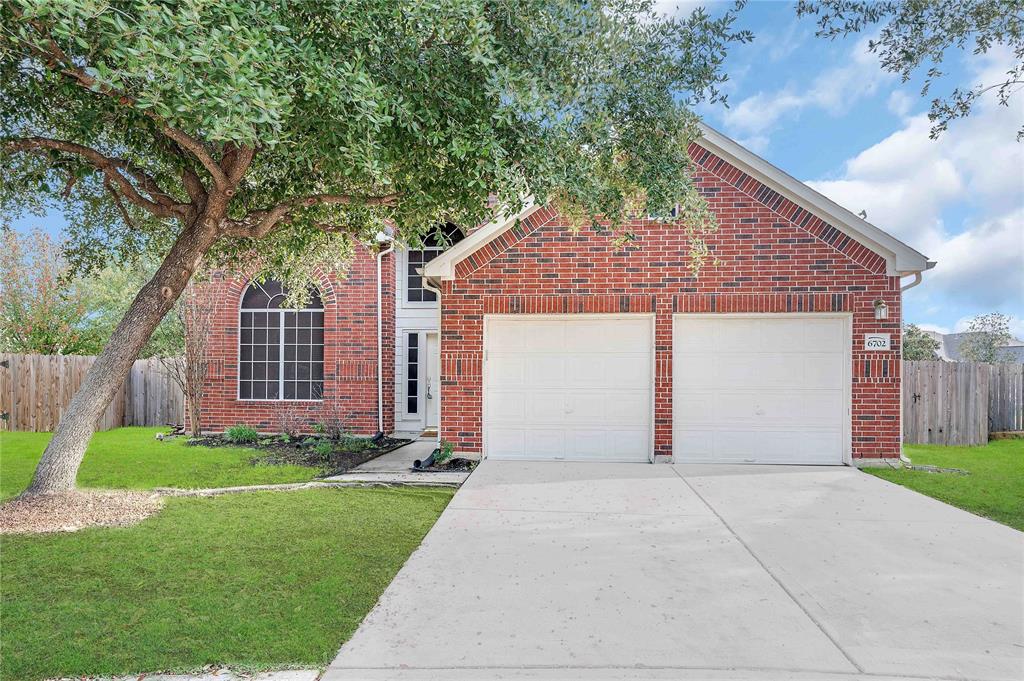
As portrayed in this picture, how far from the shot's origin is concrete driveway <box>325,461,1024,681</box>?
3.09 metres

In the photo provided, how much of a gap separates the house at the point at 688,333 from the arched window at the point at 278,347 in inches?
168

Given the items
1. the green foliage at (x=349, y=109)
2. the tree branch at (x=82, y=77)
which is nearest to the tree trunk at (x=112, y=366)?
the green foliage at (x=349, y=109)

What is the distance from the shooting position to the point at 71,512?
5.86 m

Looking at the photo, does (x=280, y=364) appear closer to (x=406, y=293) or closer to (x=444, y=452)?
(x=406, y=293)

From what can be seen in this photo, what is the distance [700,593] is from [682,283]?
5.84 m

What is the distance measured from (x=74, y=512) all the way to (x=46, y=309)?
1555 cm

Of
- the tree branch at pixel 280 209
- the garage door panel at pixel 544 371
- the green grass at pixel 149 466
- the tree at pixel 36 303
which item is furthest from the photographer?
the tree at pixel 36 303

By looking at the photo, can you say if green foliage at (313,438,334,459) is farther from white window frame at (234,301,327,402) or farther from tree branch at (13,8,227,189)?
tree branch at (13,8,227,189)

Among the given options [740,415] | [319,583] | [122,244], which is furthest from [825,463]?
[122,244]

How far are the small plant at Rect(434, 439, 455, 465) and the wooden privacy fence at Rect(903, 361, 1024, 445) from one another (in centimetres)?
976

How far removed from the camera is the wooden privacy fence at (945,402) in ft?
40.0

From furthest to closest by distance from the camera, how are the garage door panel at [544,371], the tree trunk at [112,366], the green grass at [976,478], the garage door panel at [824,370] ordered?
the garage door panel at [544,371]
the garage door panel at [824,370]
the green grass at [976,478]
the tree trunk at [112,366]

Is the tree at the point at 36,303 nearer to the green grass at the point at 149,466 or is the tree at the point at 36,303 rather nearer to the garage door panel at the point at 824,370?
the green grass at the point at 149,466

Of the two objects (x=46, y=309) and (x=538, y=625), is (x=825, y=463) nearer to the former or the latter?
(x=538, y=625)
